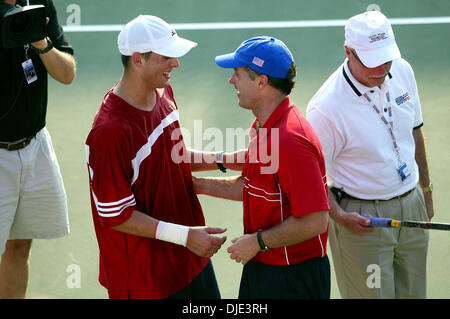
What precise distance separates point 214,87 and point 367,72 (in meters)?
3.69

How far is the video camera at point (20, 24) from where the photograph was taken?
155 inches

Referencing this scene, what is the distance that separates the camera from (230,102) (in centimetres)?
729

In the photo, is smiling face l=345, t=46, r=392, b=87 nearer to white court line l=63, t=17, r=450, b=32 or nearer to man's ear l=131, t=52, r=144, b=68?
man's ear l=131, t=52, r=144, b=68

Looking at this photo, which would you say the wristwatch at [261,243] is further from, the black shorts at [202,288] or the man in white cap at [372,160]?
the man in white cap at [372,160]

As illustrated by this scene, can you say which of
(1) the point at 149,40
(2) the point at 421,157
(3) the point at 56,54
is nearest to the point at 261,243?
(1) the point at 149,40

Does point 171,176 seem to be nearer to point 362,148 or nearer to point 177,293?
point 177,293

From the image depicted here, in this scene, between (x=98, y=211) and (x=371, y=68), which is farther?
(x=371, y=68)

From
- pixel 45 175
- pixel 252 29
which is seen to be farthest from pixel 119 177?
pixel 252 29

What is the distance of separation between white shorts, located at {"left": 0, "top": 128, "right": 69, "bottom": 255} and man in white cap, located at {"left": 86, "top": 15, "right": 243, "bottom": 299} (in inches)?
31.3

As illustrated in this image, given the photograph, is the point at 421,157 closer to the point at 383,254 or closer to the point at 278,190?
the point at 383,254

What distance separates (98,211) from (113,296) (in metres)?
0.53

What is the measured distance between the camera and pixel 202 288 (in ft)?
13.1

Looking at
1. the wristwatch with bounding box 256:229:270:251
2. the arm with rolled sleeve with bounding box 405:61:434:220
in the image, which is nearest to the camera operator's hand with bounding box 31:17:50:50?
the wristwatch with bounding box 256:229:270:251
